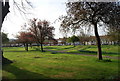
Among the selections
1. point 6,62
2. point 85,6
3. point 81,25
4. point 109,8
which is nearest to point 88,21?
point 81,25

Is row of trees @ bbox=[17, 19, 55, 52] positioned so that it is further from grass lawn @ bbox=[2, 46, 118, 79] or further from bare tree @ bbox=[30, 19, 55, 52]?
grass lawn @ bbox=[2, 46, 118, 79]

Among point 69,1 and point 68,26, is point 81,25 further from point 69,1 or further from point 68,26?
point 69,1

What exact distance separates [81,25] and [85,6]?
2.78 meters

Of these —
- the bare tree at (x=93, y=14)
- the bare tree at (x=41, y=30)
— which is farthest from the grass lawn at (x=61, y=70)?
the bare tree at (x=41, y=30)

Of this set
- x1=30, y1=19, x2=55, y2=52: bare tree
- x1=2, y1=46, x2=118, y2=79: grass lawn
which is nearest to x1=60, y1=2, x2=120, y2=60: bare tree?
x1=2, y1=46, x2=118, y2=79: grass lawn

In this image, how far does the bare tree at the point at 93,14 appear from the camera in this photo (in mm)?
14526

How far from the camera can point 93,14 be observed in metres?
16.1

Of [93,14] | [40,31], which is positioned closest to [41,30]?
[40,31]

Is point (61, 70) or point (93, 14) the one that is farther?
point (93, 14)

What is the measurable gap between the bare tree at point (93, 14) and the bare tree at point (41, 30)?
2469 cm

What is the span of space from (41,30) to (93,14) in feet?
88.7

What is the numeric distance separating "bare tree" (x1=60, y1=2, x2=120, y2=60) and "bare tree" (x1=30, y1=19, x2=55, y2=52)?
81.0 ft

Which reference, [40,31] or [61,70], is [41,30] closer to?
[40,31]

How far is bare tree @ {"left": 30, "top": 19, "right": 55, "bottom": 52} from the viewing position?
134 ft
